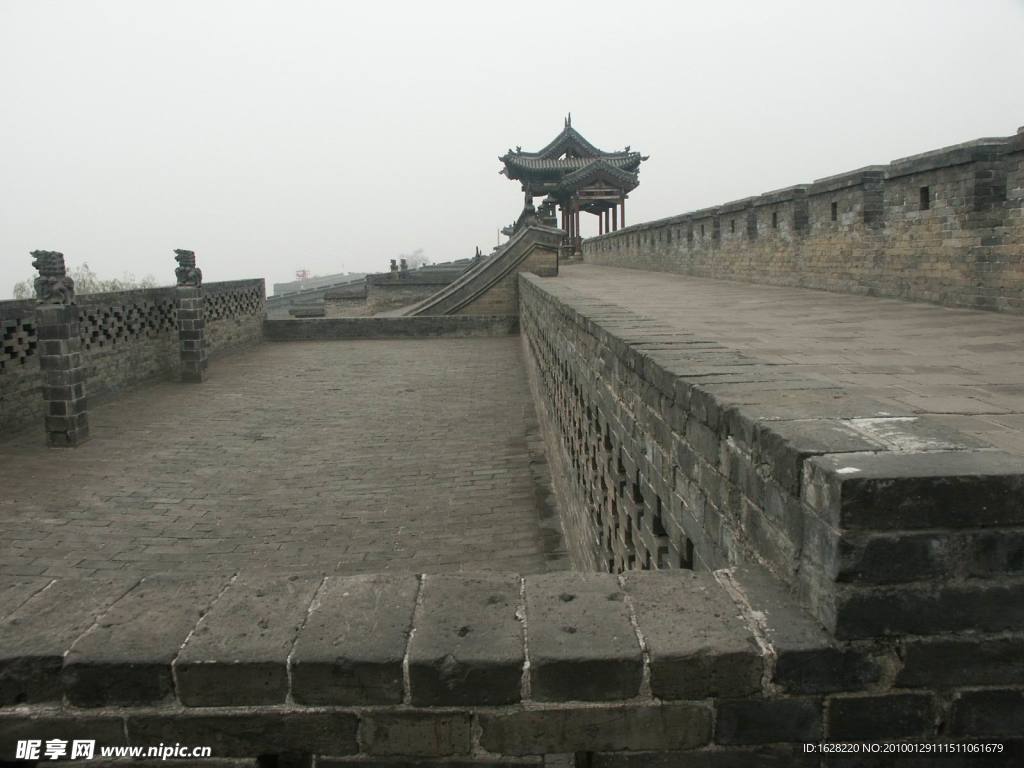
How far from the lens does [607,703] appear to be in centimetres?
161

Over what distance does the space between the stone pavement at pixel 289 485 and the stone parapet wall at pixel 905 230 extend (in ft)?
13.4

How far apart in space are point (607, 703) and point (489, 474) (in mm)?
5824

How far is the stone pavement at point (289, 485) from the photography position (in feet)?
18.1

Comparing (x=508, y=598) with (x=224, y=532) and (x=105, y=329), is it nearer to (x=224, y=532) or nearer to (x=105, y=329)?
(x=224, y=532)

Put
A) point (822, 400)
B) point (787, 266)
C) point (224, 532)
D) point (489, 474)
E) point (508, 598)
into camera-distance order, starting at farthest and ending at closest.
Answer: point (787, 266) < point (489, 474) < point (224, 532) < point (822, 400) < point (508, 598)

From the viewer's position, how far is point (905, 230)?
750 centimetres

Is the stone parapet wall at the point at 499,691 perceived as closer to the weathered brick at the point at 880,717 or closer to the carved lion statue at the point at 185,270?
the weathered brick at the point at 880,717

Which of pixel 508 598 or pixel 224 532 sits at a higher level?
pixel 508 598

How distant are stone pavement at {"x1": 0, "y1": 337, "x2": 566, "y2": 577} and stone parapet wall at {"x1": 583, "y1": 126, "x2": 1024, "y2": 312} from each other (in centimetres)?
410

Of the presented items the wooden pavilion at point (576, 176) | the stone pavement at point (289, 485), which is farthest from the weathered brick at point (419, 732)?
the wooden pavilion at point (576, 176)

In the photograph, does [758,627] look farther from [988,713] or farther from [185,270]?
[185,270]

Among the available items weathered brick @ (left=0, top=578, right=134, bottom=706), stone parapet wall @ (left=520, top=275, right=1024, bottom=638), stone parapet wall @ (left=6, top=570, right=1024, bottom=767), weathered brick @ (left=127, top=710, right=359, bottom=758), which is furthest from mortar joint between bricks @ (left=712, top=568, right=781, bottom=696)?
weathered brick @ (left=0, top=578, right=134, bottom=706)

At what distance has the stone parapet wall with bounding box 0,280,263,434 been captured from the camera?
8977 millimetres

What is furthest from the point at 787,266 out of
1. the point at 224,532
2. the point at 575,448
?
the point at 224,532
